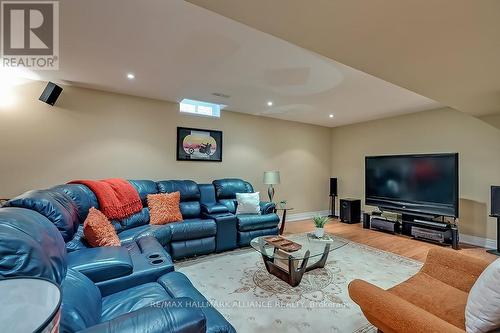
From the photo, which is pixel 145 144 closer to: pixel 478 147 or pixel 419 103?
pixel 419 103

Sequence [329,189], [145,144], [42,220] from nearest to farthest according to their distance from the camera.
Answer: [42,220] → [145,144] → [329,189]

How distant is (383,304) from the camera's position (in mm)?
1247

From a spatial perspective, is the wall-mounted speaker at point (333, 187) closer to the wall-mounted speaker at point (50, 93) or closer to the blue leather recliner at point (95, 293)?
the blue leather recliner at point (95, 293)

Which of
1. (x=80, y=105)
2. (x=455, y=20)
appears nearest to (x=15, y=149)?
(x=80, y=105)

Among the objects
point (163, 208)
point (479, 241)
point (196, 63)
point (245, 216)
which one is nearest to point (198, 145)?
point (163, 208)

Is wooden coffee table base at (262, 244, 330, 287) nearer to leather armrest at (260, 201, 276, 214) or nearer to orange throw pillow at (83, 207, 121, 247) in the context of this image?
leather armrest at (260, 201, 276, 214)

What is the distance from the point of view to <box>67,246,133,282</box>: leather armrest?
162cm

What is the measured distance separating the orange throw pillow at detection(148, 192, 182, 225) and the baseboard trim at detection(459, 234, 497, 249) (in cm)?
499

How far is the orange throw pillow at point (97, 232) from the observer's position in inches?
86.4

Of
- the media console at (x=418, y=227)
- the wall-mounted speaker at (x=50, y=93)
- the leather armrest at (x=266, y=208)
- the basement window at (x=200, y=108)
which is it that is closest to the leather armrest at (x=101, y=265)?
the wall-mounted speaker at (x=50, y=93)

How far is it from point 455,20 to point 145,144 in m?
4.10

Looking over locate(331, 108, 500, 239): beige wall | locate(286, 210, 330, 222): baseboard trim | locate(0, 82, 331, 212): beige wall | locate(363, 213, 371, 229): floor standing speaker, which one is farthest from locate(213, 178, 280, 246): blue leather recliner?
locate(331, 108, 500, 239): beige wall

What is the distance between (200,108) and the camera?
465 centimetres

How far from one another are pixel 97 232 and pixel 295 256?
6.49 ft
